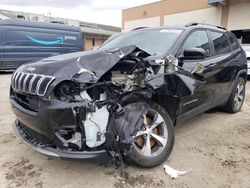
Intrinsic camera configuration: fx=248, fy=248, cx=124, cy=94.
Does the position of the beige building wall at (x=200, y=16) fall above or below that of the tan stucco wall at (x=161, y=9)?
below

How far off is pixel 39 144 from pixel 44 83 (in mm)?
664

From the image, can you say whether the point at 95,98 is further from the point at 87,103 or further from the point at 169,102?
the point at 169,102

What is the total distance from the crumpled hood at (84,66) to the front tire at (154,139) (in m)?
0.70

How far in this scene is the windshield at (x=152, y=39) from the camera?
3359mm

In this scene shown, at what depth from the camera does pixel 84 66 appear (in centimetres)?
247

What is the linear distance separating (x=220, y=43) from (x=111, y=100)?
116 inches

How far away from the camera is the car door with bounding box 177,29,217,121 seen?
130 inches

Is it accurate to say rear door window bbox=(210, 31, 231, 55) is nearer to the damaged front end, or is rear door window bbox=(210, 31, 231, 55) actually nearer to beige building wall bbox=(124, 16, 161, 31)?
the damaged front end

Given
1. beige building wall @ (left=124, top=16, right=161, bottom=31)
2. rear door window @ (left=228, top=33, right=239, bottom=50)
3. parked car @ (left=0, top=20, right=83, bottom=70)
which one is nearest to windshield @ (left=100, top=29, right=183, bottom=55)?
rear door window @ (left=228, top=33, right=239, bottom=50)

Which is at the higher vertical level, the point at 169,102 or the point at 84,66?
the point at 84,66

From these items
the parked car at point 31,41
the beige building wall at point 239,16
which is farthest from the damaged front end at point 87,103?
the beige building wall at point 239,16

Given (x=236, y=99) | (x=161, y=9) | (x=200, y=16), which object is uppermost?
(x=161, y=9)

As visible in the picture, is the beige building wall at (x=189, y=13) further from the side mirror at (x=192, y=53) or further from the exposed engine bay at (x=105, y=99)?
the exposed engine bay at (x=105, y=99)

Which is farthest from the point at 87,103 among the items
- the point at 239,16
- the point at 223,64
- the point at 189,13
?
the point at 189,13
